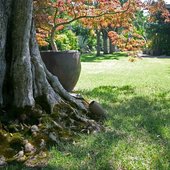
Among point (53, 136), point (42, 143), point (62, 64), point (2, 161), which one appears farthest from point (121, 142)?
point (62, 64)

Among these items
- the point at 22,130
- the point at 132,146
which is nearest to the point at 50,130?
the point at 22,130

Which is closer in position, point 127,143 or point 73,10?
point 127,143

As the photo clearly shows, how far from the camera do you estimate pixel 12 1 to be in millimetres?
4629

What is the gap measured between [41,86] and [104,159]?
165 cm

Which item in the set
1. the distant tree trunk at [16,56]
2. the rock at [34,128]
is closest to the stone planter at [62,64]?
the distant tree trunk at [16,56]

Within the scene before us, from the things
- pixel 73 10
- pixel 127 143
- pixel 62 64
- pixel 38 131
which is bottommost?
pixel 127 143

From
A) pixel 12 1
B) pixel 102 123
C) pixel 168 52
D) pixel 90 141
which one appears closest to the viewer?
pixel 90 141

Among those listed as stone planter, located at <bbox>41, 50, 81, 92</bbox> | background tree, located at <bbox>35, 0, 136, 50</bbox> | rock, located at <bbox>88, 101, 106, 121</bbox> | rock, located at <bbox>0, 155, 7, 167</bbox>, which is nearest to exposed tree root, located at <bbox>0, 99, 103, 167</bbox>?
rock, located at <bbox>0, 155, 7, 167</bbox>

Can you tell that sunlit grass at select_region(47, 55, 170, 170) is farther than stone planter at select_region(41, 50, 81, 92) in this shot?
No

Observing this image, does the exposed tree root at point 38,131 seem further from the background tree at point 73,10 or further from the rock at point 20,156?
the background tree at point 73,10

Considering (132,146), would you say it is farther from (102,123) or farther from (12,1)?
(12,1)

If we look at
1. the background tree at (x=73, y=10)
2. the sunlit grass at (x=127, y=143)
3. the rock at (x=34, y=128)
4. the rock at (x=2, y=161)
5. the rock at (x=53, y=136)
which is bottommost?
the sunlit grass at (x=127, y=143)

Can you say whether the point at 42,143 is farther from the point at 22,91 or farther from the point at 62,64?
the point at 62,64

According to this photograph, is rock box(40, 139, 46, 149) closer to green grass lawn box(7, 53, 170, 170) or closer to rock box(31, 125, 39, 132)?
green grass lawn box(7, 53, 170, 170)
